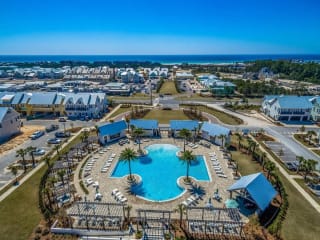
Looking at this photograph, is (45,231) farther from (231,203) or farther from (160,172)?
(231,203)

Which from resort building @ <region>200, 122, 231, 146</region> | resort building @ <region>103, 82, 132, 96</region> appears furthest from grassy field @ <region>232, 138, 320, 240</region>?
resort building @ <region>103, 82, 132, 96</region>

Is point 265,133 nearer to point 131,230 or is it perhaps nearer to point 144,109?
point 144,109

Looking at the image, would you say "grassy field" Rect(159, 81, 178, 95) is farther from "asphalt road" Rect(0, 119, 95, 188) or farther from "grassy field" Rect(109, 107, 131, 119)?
"asphalt road" Rect(0, 119, 95, 188)

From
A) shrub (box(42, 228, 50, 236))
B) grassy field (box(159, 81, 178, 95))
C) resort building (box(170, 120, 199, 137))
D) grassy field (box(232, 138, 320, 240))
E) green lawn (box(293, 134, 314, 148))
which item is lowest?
shrub (box(42, 228, 50, 236))

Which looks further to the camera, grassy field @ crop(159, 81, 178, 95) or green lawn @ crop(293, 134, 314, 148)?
grassy field @ crop(159, 81, 178, 95)

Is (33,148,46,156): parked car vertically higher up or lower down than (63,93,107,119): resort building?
lower down

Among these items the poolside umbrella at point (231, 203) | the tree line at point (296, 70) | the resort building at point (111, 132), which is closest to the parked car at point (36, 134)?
the resort building at point (111, 132)

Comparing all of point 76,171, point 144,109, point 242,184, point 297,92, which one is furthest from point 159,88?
point 242,184

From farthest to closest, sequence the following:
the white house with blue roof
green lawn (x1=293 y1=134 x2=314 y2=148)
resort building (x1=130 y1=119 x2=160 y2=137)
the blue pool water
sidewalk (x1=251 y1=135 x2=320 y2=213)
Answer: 1. the white house with blue roof
2. resort building (x1=130 y1=119 x2=160 y2=137)
3. green lawn (x1=293 y1=134 x2=314 y2=148)
4. the blue pool water
5. sidewalk (x1=251 y1=135 x2=320 y2=213)
